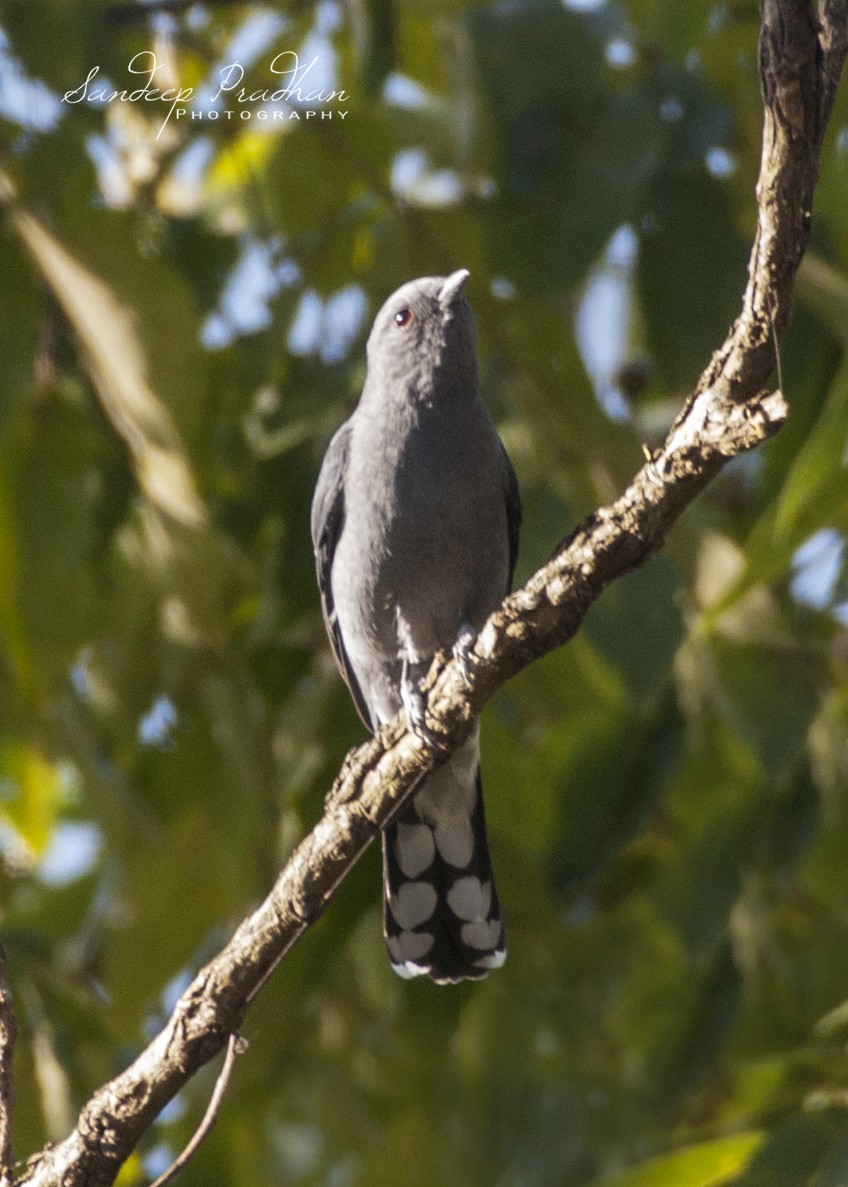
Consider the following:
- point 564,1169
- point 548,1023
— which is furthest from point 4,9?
point 564,1169

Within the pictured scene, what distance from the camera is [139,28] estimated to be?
6.28 m

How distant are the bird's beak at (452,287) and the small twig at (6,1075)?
254cm

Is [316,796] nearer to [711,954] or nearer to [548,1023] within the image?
[711,954]

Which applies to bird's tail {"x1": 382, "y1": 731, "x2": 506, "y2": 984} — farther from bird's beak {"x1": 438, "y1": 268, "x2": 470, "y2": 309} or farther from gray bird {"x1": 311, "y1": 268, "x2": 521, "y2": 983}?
bird's beak {"x1": 438, "y1": 268, "x2": 470, "y2": 309}

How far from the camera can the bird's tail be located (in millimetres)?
4961

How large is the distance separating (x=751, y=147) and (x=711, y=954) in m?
2.88

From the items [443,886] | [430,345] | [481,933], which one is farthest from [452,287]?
[481,933]

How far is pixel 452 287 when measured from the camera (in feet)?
15.7

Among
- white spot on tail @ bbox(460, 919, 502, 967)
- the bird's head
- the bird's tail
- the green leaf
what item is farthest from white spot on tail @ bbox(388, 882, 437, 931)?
the bird's head

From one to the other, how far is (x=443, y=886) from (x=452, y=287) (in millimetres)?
1966

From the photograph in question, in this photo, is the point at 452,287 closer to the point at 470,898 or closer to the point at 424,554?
the point at 424,554

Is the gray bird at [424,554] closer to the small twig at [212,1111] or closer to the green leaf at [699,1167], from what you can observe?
the green leaf at [699,1167]

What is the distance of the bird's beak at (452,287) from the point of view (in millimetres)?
4750
